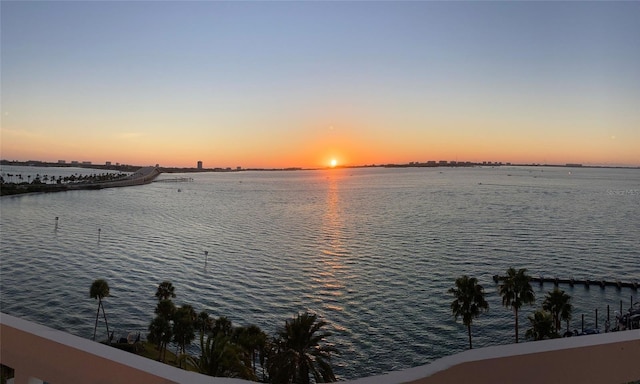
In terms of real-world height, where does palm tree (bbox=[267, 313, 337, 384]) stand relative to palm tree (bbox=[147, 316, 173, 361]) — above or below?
above

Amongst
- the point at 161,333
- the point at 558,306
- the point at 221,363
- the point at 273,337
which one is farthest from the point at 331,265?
the point at 221,363

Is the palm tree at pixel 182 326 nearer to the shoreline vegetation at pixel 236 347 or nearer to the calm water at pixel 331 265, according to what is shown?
the shoreline vegetation at pixel 236 347

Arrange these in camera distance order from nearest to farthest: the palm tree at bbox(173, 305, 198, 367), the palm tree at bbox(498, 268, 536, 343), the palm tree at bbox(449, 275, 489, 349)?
the palm tree at bbox(173, 305, 198, 367) → the palm tree at bbox(449, 275, 489, 349) → the palm tree at bbox(498, 268, 536, 343)

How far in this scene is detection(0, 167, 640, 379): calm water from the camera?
31.8 metres

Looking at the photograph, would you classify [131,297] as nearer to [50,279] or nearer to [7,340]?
[50,279]

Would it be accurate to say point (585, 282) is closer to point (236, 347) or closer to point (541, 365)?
point (236, 347)

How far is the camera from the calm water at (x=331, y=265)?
31797mm

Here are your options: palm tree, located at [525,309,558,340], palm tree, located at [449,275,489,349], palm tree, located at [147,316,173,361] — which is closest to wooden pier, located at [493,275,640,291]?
palm tree, located at [525,309,558,340]

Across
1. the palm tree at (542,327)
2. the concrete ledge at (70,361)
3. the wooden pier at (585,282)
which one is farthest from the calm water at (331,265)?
the concrete ledge at (70,361)

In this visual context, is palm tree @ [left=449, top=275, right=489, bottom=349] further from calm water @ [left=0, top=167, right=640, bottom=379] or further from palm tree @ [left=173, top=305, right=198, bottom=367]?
palm tree @ [left=173, top=305, right=198, bottom=367]

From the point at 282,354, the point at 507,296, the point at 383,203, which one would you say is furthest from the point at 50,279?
the point at 383,203

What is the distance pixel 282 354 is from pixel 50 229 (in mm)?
63706

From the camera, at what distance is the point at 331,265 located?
48.8 metres

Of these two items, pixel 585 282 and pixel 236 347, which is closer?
pixel 236 347
